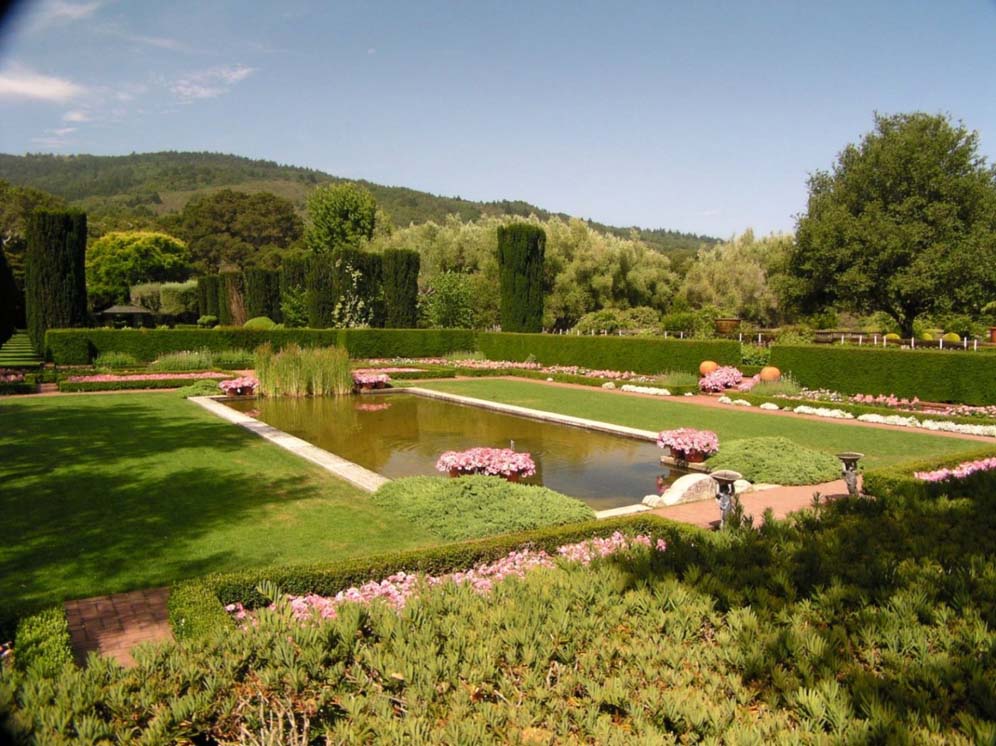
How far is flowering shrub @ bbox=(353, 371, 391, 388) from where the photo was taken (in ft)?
57.5

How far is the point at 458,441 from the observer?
34.6ft

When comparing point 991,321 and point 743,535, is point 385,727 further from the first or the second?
point 991,321

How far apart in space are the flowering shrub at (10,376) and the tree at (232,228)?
49.7 metres

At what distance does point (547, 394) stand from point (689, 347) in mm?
4747

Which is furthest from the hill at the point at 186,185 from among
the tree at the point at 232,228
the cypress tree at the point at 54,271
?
the cypress tree at the point at 54,271

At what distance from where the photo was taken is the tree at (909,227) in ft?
77.2

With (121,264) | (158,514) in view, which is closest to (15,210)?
(121,264)

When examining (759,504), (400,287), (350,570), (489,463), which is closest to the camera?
(350,570)

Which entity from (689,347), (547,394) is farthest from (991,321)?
(547,394)

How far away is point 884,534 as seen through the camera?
3576 millimetres

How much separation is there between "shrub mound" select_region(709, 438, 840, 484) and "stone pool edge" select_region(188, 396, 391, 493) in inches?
156

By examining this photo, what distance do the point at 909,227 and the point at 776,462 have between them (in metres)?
21.1

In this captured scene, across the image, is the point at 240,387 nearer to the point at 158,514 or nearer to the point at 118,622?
the point at 158,514

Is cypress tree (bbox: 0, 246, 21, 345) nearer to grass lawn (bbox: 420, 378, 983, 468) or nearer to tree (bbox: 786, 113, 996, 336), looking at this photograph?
grass lawn (bbox: 420, 378, 983, 468)
